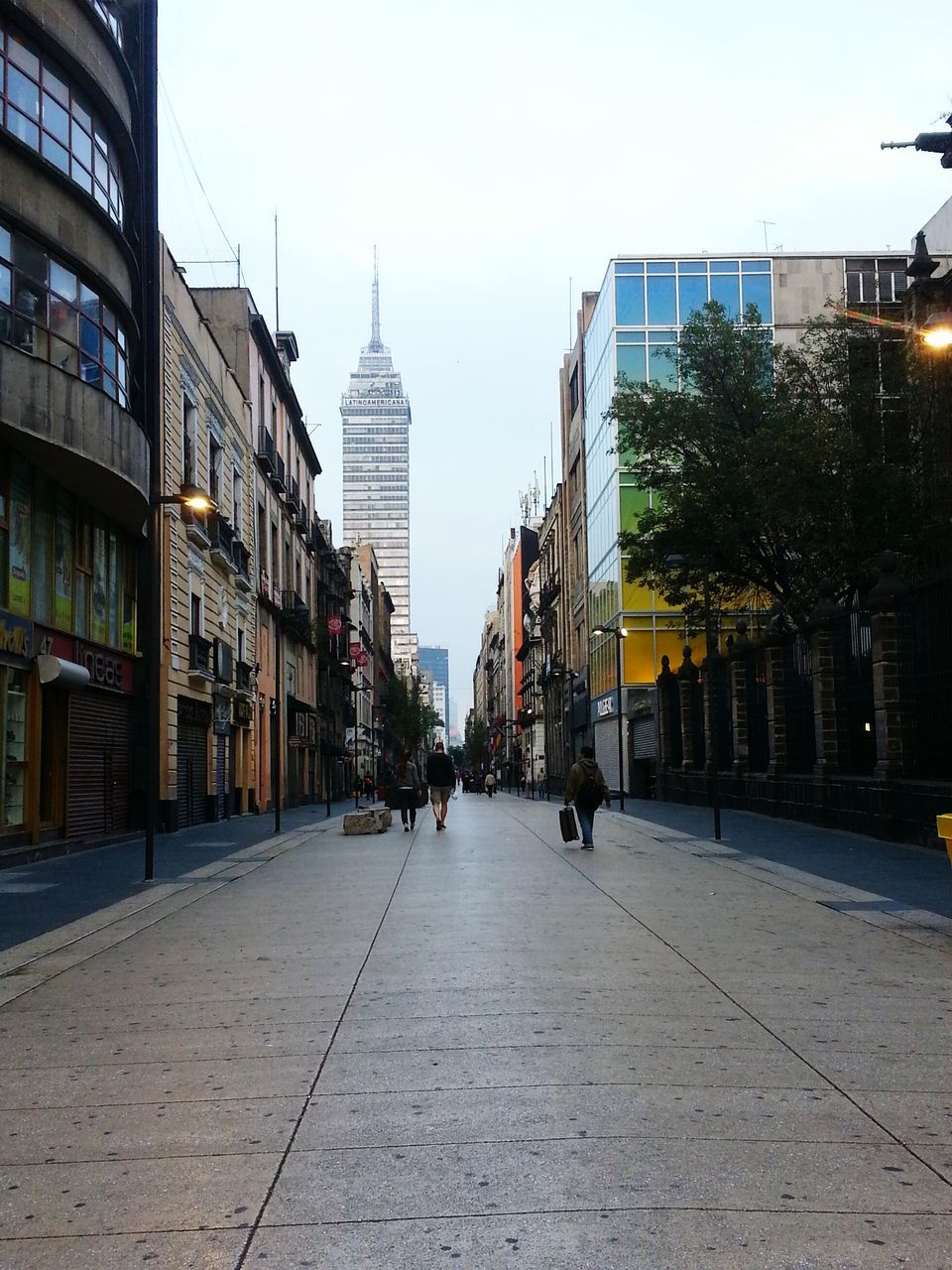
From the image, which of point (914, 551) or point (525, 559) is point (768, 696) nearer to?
point (914, 551)

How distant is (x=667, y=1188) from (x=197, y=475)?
31.2 m

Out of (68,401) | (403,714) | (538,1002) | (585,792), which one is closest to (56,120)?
(68,401)

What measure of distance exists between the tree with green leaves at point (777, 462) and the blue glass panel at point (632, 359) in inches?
642

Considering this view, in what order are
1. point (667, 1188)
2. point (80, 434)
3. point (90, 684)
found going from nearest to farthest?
point (667, 1188) → point (80, 434) → point (90, 684)

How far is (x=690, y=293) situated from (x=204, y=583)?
27522 millimetres

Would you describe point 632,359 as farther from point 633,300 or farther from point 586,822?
point 586,822

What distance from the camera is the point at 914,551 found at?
31047 millimetres

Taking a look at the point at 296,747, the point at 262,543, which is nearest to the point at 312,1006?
the point at 262,543

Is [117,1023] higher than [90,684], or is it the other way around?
[90,684]

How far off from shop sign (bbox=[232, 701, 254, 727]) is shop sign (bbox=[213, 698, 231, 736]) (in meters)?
1.22

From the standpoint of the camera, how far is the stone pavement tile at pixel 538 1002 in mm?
7299

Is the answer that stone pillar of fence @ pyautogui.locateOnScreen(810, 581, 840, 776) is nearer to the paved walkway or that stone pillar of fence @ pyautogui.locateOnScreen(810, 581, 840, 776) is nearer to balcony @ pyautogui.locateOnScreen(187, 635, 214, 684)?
the paved walkway

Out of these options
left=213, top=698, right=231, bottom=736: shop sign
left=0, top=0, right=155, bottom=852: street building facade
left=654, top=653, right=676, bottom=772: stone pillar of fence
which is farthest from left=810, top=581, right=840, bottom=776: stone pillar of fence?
left=213, top=698, right=231, bottom=736: shop sign

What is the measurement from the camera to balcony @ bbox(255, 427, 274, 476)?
45.1m
